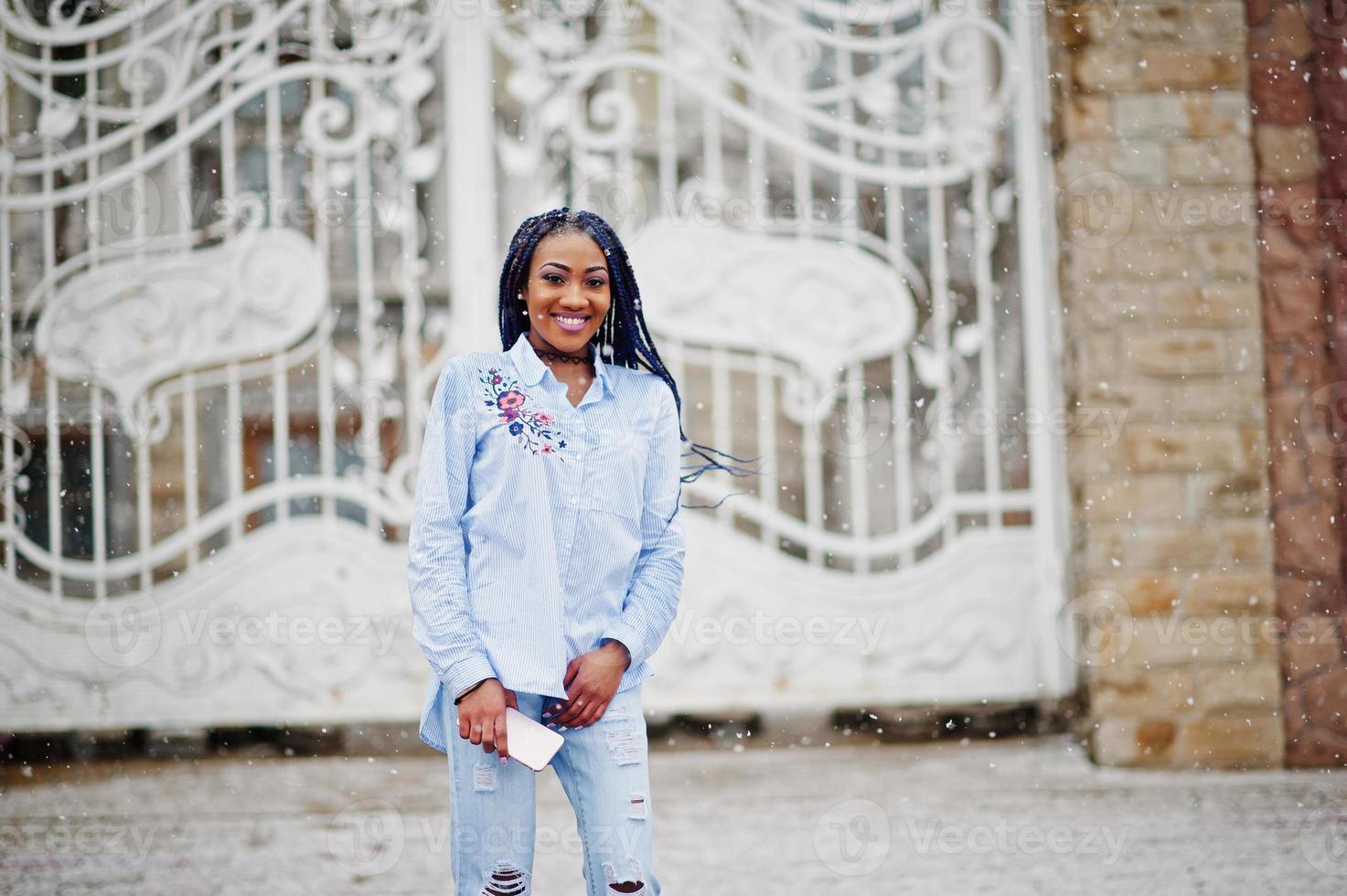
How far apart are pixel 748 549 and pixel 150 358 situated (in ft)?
7.52

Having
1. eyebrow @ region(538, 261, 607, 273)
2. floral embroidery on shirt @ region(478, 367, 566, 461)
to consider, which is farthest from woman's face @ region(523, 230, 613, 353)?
floral embroidery on shirt @ region(478, 367, 566, 461)

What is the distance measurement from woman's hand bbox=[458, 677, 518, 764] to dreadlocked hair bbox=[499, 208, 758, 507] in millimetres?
500

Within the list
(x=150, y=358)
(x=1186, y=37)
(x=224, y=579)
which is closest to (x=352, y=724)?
(x=224, y=579)

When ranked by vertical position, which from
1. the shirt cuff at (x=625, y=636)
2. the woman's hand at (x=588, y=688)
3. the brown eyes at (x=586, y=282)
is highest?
the brown eyes at (x=586, y=282)

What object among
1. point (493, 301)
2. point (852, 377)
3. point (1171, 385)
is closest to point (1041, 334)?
point (1171, 385)

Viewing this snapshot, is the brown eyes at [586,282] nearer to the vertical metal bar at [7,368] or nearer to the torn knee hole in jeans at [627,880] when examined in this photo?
the torn knee hole in jeans at [627,880]

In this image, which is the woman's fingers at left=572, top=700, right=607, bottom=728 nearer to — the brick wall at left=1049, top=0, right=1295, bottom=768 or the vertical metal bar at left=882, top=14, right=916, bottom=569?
the brick wall at left=1049, top=0, right=1295, bottom=768

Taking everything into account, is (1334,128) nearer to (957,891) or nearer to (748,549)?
(748,549)

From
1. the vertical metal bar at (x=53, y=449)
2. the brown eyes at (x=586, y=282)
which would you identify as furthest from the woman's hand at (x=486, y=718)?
the vertical metal bar at (x=53, y=449)

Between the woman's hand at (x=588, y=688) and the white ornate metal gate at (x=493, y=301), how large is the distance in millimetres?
2610

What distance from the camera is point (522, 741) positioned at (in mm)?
1839

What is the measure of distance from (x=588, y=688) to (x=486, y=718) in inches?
6.4

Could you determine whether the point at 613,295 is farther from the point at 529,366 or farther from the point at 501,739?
the point at 501,739

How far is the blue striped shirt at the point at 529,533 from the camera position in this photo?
1903 mm
